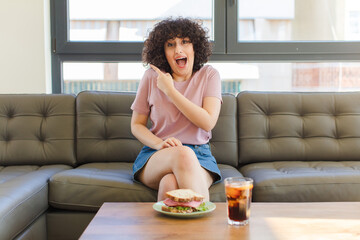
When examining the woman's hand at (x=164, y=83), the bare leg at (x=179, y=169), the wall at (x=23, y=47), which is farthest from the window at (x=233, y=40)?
the bare leg at (x=179, y=169)

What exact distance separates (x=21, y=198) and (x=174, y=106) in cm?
81

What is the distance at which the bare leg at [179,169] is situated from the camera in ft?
5.35

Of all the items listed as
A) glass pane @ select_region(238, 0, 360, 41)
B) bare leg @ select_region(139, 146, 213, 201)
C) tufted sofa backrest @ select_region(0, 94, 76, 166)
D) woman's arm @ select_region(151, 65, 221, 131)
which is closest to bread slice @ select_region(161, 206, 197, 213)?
bare leg @ select_region(139, 146, 213, 201)

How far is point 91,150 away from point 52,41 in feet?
3.15

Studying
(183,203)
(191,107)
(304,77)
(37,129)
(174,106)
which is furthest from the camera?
(304,77)

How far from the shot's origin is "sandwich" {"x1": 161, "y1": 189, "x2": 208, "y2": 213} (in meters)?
1.34

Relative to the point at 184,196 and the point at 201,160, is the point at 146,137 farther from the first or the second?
the point at 184,196

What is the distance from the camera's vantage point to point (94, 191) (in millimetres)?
A: 1963

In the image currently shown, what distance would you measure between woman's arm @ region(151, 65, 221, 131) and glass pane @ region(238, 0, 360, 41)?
1.19 metres

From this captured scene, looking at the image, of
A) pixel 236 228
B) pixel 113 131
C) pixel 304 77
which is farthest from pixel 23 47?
pixel 236 228

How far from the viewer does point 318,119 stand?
2.55 metres

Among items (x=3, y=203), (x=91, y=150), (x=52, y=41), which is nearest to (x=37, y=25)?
(x=52, y=41)

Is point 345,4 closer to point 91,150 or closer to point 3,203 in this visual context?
point 91,150

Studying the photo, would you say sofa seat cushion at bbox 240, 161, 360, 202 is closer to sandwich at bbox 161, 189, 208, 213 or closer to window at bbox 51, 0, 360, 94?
sandwich at bbox 161, 189, 208, 213
